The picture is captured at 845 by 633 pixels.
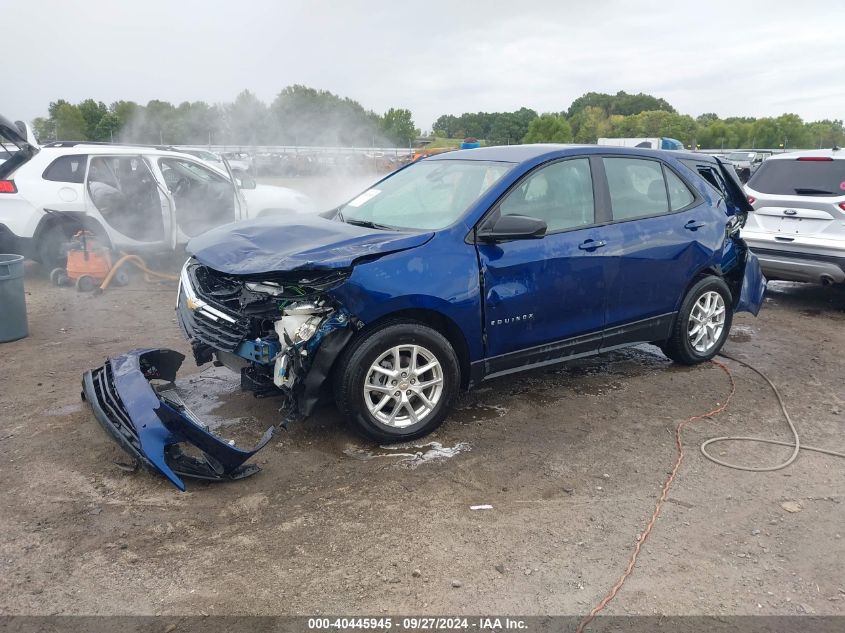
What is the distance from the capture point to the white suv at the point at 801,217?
7.27 metres

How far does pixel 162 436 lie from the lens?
11.3ft

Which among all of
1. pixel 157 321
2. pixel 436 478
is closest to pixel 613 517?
pixel 436 478

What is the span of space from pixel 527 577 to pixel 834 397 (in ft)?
11.6

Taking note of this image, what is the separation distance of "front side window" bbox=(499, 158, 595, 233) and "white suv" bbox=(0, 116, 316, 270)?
5813mm

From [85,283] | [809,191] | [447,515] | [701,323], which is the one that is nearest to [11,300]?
[85,283]

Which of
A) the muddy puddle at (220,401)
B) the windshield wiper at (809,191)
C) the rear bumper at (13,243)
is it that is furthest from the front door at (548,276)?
the rear bumper at (13,243)

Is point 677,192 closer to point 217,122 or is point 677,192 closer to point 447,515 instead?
point 447,515

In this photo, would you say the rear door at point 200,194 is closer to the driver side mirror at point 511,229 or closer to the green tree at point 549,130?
the driver side mirror at point 511,229

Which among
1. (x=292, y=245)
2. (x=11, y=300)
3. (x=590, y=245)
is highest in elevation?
(x=292, y=245)

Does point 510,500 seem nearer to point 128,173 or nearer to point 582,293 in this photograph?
point 582,293

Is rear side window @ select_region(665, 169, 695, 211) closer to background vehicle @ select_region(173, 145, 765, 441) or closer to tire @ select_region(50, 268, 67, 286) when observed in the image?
background vehicle @ select_region(173, 145, 765, 441)

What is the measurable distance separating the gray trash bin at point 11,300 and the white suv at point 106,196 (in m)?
2.26

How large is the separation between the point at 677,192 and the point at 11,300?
230 inches

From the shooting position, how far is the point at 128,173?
8.95m
